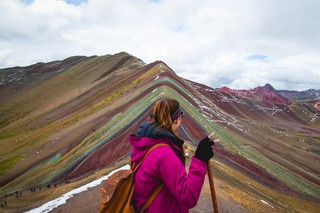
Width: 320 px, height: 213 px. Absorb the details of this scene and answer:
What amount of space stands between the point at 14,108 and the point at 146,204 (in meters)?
91.9

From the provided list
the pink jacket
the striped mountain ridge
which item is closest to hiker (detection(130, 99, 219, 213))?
the pink jacket

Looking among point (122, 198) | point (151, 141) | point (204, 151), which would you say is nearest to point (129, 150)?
point (122, 198)

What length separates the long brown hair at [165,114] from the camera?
4.01 m

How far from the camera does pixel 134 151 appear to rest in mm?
4113

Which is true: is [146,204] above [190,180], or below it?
below

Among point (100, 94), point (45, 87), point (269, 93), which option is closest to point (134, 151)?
point (100, 94)

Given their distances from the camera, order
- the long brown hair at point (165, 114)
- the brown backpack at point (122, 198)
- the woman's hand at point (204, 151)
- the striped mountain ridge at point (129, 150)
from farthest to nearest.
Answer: the striped mountain ridge at point (129, 150) → the long brown hair at point (165, 114) → the brown backpack at point (122, 198) → the woman's hand at point (204, 151)

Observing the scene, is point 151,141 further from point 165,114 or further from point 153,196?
point 153,196

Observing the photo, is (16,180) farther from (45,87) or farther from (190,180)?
(45,87)

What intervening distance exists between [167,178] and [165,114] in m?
0.94

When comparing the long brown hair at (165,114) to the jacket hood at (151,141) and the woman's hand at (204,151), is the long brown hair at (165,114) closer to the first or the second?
the jacket hood at (151,141)

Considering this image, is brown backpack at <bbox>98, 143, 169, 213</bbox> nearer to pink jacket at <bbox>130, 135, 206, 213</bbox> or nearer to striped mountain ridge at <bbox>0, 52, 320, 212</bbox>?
pink jacket at <bbox>130, 135, 206, 213</bbox>

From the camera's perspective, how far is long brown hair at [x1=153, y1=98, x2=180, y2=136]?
13.2ft

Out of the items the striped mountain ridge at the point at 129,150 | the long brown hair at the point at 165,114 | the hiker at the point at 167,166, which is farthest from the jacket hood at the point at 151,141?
the striped mountain ridge at the point at 129,150
